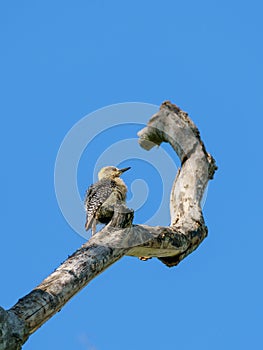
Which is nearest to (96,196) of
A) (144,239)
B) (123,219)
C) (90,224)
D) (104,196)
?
(104,196)

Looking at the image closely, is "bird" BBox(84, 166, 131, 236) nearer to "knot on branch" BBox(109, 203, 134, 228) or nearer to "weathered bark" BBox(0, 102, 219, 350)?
"weathered bark" BBox(0, 102, 219, 350)

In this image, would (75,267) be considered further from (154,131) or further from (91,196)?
(154,131)

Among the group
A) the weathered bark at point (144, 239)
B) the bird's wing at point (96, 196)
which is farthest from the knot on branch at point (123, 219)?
the bird's wing at point (96, 196)

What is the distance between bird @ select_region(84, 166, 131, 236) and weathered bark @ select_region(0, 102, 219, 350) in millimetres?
654

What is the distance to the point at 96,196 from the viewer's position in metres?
9.14

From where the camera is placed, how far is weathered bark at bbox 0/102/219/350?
5.81 m

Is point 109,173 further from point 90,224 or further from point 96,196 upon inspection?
point 90,224

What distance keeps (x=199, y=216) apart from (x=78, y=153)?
157cm

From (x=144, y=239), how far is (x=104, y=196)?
1.86 metres

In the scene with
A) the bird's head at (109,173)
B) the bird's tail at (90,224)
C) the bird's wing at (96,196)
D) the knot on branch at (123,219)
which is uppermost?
the bird's head at (109,173)

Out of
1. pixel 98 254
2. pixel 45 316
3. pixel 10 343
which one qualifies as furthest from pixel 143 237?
pixel 10 343

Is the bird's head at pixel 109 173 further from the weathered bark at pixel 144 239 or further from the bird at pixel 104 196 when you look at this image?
the weathered bark at pixel 144 239

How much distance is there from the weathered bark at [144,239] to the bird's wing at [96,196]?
69cm

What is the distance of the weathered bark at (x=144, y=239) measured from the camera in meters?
5.81
